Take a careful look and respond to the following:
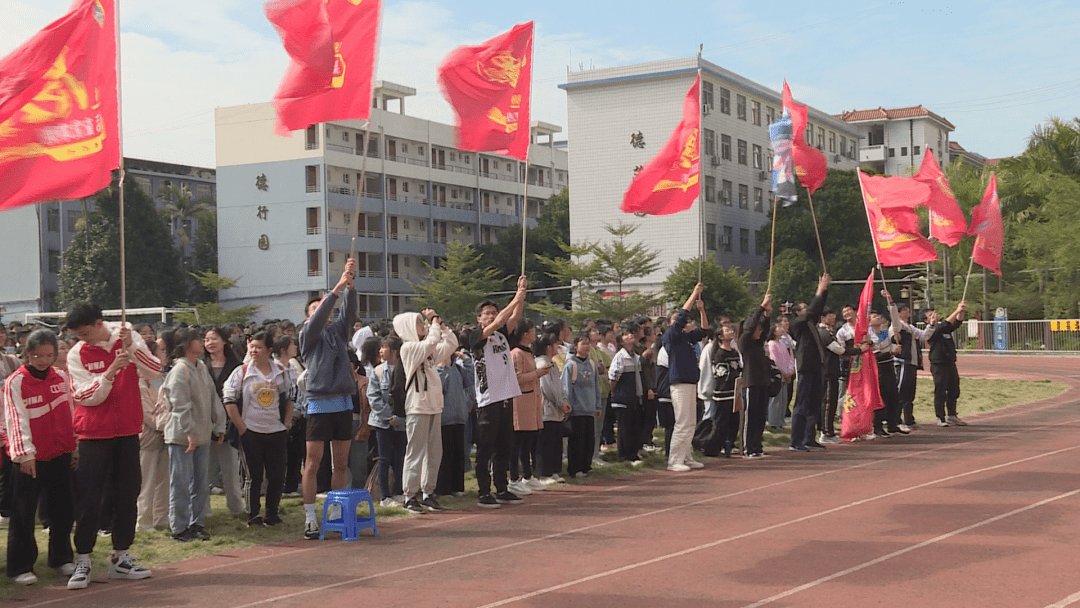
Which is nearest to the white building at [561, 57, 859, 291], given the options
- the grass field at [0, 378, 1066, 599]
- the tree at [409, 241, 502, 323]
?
the tree at [409, 241, 502, 323]

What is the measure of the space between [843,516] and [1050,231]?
48497 mm

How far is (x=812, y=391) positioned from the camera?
17.0m

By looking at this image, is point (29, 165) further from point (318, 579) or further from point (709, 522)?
point (709, 522)

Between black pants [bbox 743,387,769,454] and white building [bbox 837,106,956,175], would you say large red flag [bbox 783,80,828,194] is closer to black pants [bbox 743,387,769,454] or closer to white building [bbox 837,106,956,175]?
black pants [bbox 743,387,769,454]

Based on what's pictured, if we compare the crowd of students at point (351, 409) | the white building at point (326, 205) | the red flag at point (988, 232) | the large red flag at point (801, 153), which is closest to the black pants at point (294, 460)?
the crowd of students at point (351, 409)

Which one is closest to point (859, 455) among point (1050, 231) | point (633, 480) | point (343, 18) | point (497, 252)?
point (633, 480)

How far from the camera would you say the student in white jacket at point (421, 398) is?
37.6 ft

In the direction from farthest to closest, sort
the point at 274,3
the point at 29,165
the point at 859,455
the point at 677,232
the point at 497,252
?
the point at 497,252
the point at 677,232
the point at 859,455
the point at 274,3
the point at 29,165

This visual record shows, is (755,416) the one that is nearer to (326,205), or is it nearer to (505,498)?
(505,498)

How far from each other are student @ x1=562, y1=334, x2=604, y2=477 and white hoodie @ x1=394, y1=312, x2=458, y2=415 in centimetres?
321

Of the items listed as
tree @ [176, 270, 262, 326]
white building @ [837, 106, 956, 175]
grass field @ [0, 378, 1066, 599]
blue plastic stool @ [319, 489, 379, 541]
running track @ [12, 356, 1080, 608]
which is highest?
white building @ [837, 106, 956, 175]

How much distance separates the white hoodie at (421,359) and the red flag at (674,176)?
406cm

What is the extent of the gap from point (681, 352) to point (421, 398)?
14.6 ft

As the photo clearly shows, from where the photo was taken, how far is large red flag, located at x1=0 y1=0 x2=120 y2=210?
8.13m
